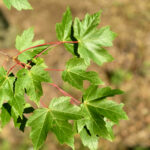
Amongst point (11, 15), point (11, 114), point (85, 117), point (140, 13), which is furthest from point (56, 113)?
point (140, 13)

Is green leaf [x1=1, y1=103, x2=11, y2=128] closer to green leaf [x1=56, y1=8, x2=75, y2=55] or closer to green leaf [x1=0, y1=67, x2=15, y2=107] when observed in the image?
green leaf [x1=0, y1=67, x2=15, y2=107]

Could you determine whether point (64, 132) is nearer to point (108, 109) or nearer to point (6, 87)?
point (108, 109)

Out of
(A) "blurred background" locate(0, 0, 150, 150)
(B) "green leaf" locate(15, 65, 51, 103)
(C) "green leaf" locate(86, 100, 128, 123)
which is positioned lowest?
(A) "blurred background" locate(0, 0, 150, 150)

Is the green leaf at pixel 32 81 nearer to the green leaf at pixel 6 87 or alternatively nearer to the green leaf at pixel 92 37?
the green leaf at pixel 6 87

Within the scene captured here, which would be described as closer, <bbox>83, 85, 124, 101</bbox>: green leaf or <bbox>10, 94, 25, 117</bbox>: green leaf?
<bbox>10, 94, 25, 117</bbox>: green leaf

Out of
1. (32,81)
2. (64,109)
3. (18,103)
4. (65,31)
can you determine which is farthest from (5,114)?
(65,31)

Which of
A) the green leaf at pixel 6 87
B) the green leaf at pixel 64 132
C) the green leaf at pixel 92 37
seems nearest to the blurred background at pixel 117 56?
the green leaf at pixel 92 37

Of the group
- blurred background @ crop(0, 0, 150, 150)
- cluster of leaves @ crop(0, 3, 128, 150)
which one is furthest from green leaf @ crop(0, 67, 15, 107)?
blurred background @ crop(0, 0, 150, 150)

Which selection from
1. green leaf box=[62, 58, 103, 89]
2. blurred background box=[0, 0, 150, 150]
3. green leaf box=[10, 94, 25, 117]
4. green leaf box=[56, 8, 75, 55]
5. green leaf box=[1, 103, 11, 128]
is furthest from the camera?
blurred background box=[0, 0, 150, 150]
